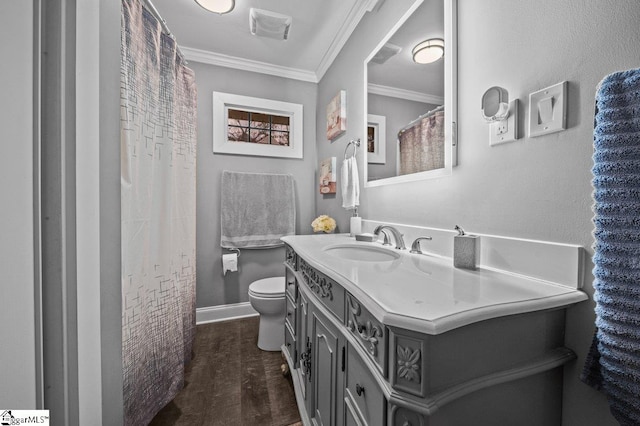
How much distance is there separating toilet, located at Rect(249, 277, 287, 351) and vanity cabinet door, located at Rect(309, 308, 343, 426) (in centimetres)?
77

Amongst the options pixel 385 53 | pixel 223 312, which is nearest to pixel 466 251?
pixel 385 53

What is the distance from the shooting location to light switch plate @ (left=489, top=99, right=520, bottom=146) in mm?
791

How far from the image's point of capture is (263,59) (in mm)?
2352

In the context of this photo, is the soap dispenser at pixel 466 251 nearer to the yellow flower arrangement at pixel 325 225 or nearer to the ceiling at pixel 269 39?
the yellow flower arrangement at pixel 325 225

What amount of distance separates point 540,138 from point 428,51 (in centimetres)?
66

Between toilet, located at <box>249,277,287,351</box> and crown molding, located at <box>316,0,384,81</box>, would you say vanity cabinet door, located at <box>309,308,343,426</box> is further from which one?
crown molding, located at <box>316,0,384,81</box>

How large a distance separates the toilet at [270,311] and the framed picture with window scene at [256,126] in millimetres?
1292

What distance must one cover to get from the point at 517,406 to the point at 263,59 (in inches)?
109

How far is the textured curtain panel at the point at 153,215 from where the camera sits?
1041 mm

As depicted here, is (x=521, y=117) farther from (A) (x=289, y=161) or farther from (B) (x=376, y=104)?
(A) (x=289, y=161)

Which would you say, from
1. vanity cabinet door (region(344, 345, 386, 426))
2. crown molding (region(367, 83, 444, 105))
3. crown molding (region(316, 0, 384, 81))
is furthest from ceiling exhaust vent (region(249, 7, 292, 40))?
vanity cabinet door (region(344, 345, 386, 426))

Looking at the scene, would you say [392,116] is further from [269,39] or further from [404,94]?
[269,39]

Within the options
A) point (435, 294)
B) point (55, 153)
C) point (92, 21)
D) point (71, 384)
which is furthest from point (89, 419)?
point (92, 21)

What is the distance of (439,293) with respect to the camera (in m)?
0.62
